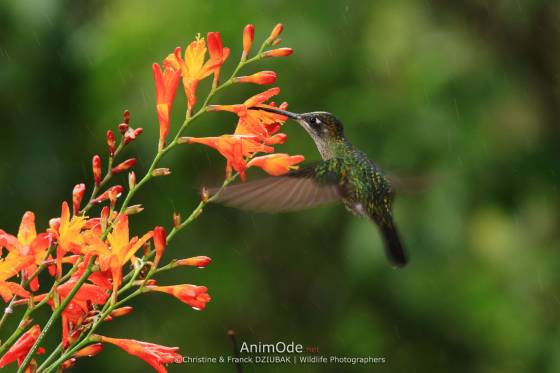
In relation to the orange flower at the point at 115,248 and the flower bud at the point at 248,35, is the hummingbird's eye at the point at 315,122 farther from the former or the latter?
the orange flower at the point at 115,248

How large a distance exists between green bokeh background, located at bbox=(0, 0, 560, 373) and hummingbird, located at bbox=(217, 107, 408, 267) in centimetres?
154

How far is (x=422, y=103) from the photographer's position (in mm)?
4758

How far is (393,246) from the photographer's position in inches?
112

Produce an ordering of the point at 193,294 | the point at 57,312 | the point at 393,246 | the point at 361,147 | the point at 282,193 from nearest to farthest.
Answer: the point at 57,312
the point at 193,294
the point at 282,193
the point at 393,246
the point at 361,147

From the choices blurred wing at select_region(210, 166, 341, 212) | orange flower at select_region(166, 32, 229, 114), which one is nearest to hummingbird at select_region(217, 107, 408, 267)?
blurred wing at select_region(210, 166, 341, 212)

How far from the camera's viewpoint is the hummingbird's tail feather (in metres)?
2.79

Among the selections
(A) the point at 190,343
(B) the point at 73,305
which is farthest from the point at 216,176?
(A) the point at 190,343

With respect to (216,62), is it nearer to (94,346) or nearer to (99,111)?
(94,346)

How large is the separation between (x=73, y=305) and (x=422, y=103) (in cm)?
336

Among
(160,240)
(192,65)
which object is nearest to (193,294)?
(160,240)

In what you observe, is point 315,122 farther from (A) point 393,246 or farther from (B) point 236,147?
(B) point 236,147

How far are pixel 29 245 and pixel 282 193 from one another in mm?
907

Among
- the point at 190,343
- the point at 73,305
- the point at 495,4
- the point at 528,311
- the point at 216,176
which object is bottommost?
the point at 73,305

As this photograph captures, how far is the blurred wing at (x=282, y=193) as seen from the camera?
208cm
